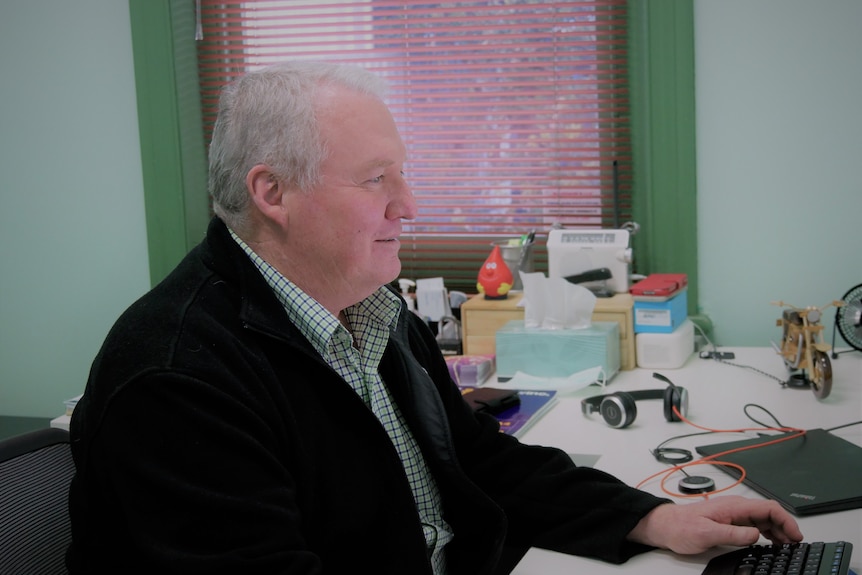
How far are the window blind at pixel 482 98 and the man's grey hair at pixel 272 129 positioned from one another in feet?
6.03

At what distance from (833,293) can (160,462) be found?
2295mm

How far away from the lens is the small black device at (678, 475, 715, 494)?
1577mm

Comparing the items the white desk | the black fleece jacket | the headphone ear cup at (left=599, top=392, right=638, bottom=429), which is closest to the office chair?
the black fleece jacket

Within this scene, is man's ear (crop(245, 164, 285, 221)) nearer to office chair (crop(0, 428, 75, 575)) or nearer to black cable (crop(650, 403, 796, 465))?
office chair (crop(0, 428, 75, 575))

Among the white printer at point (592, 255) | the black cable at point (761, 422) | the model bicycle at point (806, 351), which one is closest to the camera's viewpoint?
the black cable at point (761, 422)

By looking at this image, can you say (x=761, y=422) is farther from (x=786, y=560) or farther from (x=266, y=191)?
(x=266, y=191)

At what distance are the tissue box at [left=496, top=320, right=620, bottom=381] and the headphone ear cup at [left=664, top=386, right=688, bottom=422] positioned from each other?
37 centimetres

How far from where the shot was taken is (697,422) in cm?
200

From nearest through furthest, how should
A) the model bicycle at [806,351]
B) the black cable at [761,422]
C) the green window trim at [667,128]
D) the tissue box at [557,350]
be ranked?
the black cable at [761,422] < the model bicycle at [806,351] < the tissue box at [557,350] < the green window trim at [667,128]

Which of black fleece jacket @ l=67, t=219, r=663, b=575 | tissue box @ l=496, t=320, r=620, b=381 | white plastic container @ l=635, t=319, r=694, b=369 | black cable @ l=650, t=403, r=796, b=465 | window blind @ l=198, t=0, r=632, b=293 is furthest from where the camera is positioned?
window blind @ l=198, t=0, r=632, b=293

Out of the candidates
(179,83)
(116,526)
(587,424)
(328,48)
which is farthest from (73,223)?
(116,526)

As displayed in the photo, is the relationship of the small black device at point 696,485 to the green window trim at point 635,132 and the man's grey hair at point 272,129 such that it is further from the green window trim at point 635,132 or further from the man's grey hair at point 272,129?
the green window trim at point 635,132

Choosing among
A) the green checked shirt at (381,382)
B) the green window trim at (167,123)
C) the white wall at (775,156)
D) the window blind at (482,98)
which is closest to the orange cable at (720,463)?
the green checked shirt at (381,382)

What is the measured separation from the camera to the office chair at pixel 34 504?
1234mm
